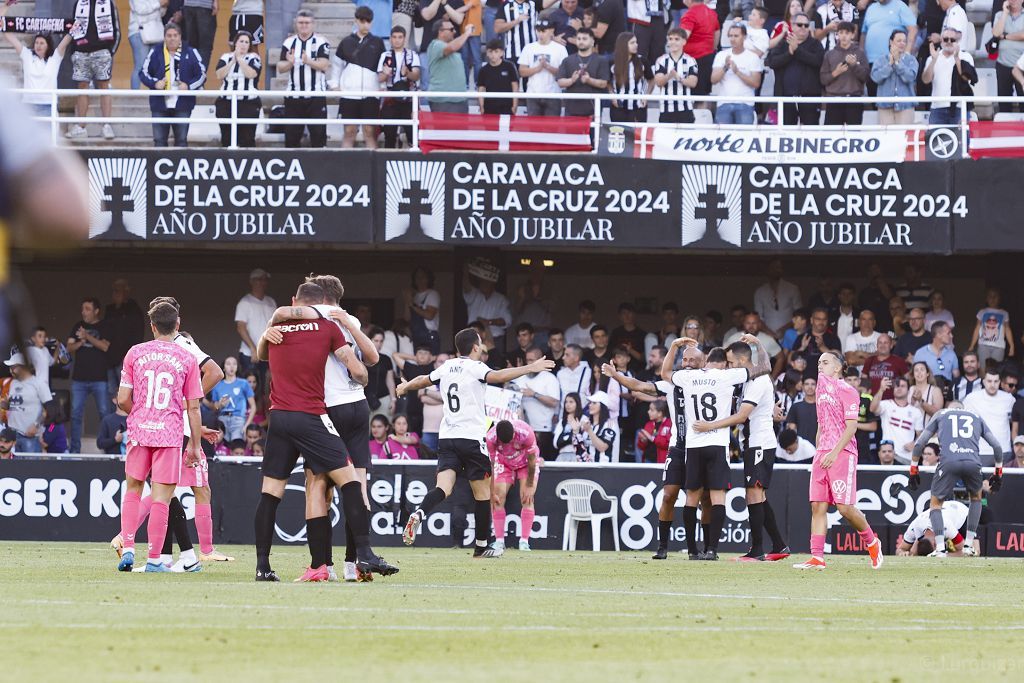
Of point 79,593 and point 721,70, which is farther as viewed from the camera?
point 721,70

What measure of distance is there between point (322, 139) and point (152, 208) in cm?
256

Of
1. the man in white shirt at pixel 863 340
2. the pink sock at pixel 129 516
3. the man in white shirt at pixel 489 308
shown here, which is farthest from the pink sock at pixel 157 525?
the man in white shirt at pixel 863 340

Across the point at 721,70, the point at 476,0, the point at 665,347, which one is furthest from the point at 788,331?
the point at 476,0

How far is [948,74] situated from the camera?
75.8ft

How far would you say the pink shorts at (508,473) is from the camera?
Result: 1989 cm

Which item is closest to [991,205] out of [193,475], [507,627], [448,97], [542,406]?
[542,406]

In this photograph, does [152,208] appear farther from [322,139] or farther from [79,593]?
[79,593]

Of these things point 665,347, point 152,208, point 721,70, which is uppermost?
A: point 721,70

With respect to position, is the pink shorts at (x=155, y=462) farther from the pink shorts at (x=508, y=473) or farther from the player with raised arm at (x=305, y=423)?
the pink shorts at (x=508, y=473)

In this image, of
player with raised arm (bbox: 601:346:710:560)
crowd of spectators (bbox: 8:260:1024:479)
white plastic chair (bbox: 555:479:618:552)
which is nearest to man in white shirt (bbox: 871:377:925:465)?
crowd of spectators (bbox: 8:260:1024:479)

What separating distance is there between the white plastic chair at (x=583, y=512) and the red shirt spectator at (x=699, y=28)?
6.58 meters

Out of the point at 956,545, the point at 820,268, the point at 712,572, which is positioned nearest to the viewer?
the point at 712,572

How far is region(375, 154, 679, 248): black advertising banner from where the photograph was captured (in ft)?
76.9

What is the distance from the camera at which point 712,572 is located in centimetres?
1450
